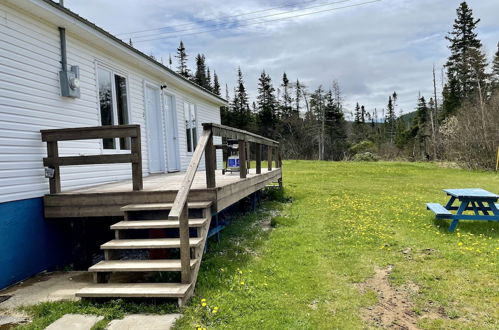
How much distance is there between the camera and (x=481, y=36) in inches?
1334

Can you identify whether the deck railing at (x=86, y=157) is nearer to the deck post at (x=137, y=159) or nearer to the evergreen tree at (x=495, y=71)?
the deck post at (x=137, y=159)

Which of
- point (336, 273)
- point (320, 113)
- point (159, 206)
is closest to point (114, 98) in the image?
point (159, 206)

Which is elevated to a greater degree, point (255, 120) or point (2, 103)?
point (255, 120)

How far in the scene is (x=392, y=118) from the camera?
6041 centimetres

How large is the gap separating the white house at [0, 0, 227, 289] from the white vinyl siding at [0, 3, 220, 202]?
0.01 meters

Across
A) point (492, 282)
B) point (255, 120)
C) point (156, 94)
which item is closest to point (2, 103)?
point (156, 94)

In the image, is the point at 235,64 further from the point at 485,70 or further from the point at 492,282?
the point at 492,282

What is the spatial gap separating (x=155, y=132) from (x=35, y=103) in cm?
388

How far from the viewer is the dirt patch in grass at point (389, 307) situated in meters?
2.94

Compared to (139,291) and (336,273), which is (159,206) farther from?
(336,273)

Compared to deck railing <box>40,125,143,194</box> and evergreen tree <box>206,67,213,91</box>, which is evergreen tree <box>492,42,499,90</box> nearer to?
evergreen tree <box>206,67,213,91</box>

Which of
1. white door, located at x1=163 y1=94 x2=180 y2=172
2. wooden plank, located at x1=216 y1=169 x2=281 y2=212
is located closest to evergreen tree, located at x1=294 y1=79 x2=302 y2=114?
white door, located at x1=163 y1=94 x2=180 y2=172

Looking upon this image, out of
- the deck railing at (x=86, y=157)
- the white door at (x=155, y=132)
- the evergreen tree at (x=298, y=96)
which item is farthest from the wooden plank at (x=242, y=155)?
the evergreen tree at (x=298, y=96)

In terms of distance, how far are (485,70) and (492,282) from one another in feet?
111
